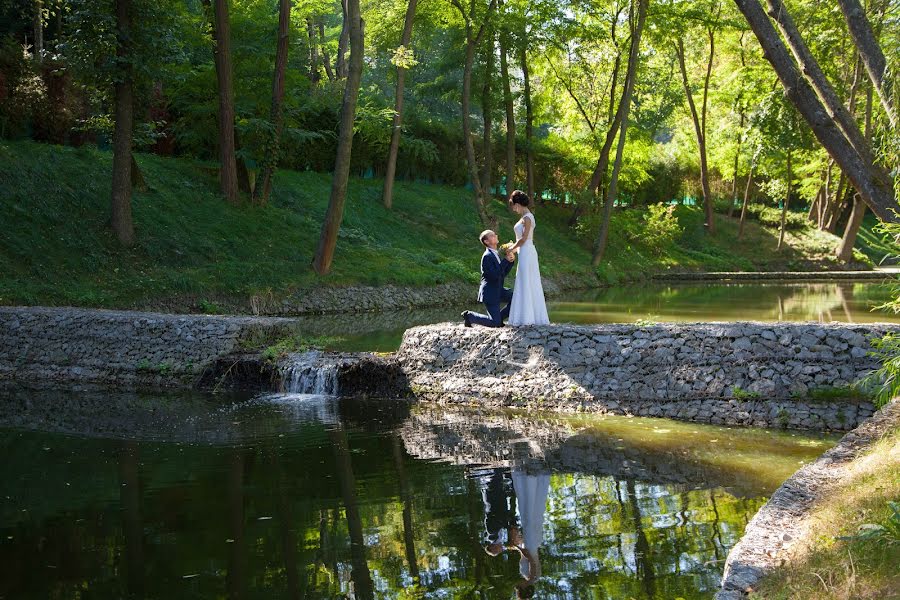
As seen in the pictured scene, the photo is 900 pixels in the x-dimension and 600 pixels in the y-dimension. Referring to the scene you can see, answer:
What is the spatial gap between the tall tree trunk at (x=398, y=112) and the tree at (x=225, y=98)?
17.2 feet

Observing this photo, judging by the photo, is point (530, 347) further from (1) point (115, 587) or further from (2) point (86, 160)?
(2) point (86, 160)

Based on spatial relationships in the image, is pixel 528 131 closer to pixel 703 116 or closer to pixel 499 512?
pixel 703 116

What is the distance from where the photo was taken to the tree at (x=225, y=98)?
25234mm

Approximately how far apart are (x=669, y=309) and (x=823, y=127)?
45.5 ft

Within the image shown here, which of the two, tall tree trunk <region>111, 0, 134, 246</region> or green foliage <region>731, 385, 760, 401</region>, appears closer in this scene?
green foliage <region>731, 385, 760, 401</region>

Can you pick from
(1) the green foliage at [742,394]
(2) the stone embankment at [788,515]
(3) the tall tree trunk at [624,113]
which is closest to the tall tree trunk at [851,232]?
(3) the tall tree trunk at [624,113]

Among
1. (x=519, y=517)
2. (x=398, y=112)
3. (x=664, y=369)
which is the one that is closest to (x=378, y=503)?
(x=519, y=517)

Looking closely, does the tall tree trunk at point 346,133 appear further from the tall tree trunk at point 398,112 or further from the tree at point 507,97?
the tree at point 507,97

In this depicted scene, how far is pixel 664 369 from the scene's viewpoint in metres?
11.7

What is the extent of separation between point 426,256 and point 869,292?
14.3 m

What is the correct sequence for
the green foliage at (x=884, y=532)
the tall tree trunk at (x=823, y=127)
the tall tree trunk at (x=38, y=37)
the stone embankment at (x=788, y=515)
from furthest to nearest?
the tall tree trunk at (x=38, y=37) < the tall tree trunk at (x=823, y=127) < the stone embankment at (x=788, y=515) < the green foliage at (x=884, y=532)

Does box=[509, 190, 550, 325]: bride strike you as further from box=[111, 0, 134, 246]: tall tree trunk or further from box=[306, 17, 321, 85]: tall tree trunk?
box=[306, 17, 321, 85]: tall tree trunk

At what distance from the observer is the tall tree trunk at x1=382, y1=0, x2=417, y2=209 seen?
3116 cm

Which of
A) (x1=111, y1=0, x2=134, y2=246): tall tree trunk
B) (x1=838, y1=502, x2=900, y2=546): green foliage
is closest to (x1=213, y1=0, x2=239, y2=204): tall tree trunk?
(x1=111, y1=0, x2=134, y2=246): tall tree trunk
